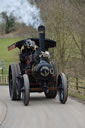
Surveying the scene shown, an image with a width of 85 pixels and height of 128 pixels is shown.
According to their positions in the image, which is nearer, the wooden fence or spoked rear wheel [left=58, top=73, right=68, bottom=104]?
spoked rear wheel [left=58, top=73, right=68, bottom=104]

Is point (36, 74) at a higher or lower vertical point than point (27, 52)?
lower

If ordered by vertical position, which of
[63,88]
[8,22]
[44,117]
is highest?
[8,22]

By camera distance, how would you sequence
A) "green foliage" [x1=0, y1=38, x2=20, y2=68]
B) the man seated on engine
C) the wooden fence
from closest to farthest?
the man seated on engine, the wooden fence, "green foliage" [x1=0, y1=38, x2=20, y2=68]

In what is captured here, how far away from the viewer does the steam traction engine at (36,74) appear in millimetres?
12375

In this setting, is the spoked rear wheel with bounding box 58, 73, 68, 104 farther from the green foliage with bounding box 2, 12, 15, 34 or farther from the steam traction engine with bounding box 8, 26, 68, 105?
the green foliage with bounding box 2, 12, 15, 34

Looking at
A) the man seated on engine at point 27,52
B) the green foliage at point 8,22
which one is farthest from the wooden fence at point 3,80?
the green foliage at point 8,22

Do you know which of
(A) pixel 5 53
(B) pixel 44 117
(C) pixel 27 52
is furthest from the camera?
(A) pixel 5 53

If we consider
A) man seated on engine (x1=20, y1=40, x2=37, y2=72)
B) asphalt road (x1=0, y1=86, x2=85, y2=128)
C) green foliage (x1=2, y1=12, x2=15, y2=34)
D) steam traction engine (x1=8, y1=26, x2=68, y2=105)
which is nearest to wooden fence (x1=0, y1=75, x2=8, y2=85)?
steam traction engine (x1=8, y1=26, x2=68, y2=105)

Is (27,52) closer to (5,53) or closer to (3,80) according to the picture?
(3,80)

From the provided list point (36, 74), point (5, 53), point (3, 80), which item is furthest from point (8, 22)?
point (36, 74)

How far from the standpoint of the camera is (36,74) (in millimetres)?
12680

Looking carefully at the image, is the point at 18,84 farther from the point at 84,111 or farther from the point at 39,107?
the point at 84,111

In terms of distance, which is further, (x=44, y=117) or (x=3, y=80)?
(x=3, y=80)

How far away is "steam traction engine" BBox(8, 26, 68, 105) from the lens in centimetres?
1238
